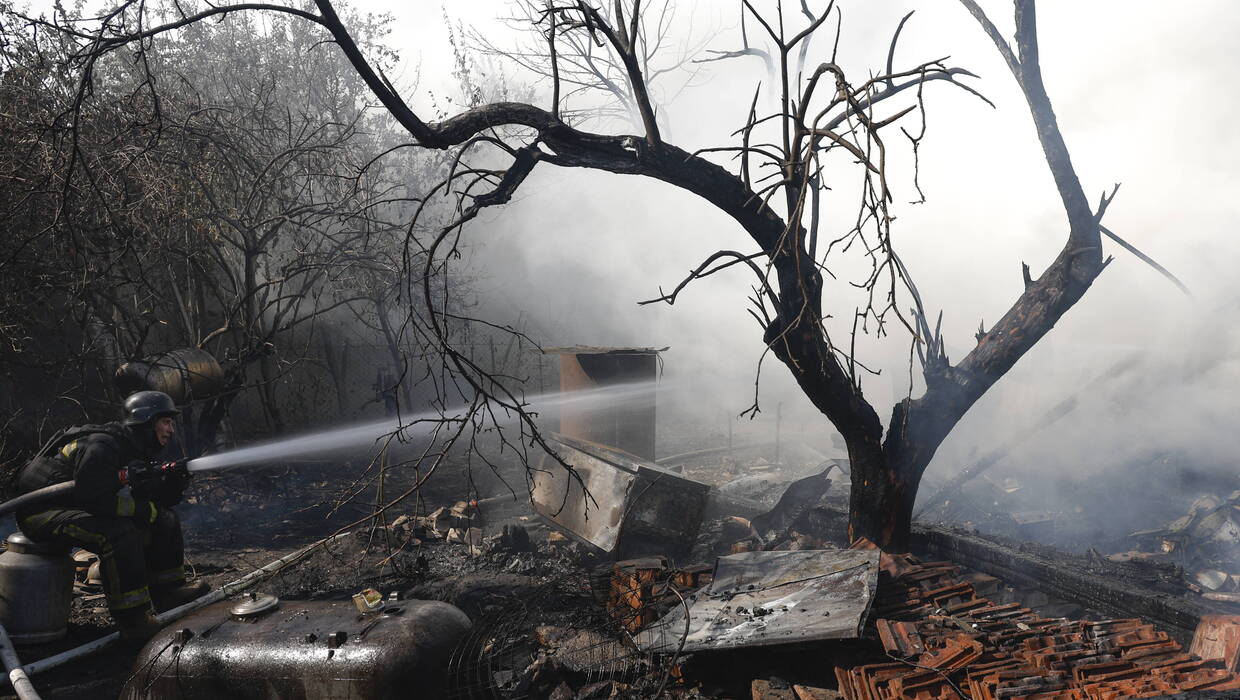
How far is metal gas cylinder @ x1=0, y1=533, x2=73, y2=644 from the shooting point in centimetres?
482

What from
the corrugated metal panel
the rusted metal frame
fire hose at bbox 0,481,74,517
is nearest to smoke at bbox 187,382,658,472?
fire hose at bbox 0,481,74,517

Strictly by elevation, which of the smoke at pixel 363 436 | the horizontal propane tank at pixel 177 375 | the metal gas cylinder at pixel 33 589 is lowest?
the metal gas cylinder at pixel 33 589

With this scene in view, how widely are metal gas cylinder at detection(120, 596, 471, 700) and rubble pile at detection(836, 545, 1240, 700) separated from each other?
227cm

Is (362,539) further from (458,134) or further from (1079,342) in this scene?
(1079,342)

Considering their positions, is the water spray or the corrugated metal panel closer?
the corrugated metal panel

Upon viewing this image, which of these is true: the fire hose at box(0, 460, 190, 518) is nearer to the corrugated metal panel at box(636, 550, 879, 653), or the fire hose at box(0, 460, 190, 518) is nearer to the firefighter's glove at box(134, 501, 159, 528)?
the firefighter's glove at box(134, 501, 159, 528)

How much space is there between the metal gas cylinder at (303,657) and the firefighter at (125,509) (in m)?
1.42

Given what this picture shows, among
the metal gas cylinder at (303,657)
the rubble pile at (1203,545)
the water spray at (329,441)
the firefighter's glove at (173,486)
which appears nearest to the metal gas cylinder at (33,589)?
the water spray at (329,441)

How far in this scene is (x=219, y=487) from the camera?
29.4ft

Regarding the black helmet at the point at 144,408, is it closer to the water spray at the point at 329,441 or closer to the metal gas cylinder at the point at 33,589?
the water spray at the point at 329,441

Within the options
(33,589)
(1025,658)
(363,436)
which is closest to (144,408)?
(33,589)

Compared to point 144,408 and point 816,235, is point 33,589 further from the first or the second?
point 816,235

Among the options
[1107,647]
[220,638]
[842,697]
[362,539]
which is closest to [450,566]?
[362,539]

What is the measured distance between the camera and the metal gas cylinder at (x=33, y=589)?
482 centimetres
